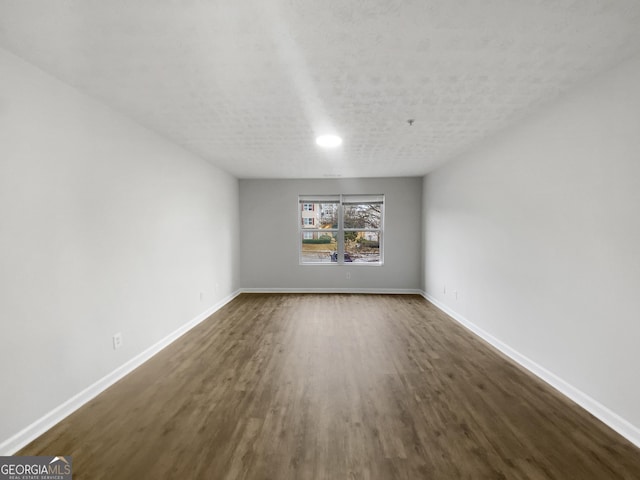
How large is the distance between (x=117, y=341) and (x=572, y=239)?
391cm

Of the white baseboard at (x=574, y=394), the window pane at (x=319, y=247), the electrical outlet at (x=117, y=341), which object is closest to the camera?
the white baseboard at (x=574, y=394)

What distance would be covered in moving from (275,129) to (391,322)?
2986 mm

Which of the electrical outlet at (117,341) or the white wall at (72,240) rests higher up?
the white wall at (72,240)

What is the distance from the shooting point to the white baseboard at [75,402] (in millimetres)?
1587

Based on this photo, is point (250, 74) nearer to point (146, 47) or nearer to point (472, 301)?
point (146, 47)

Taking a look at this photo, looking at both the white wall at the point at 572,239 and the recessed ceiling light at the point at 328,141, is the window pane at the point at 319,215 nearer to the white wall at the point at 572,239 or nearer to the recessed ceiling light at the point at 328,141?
the recessed ceiling light at the point at 328,141

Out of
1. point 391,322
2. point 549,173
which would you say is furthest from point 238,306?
point 549,173

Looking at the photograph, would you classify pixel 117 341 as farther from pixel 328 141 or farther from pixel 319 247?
pixel 319 247

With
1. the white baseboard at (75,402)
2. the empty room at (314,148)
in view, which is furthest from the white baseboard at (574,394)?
the white baseboard at (75,402)

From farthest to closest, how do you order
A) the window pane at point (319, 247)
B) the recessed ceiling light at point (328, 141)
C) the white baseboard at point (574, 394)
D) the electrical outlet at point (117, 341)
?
the window pane at point (319, 247), the recessed ceiling light at point (328, 141), the electrical outlet at point (117, 341), the white baseboard at point (574, 394)

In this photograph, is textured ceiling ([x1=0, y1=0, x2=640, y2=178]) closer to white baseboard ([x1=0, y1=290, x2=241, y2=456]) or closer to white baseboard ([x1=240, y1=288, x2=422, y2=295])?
white baseboard ([x1=0, y1=290, x2=241, y2=456])

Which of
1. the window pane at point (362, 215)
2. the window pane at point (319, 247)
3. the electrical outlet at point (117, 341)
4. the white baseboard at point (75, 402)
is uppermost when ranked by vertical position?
the window pane at point (362, 215)

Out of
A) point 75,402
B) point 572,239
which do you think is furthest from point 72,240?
point 572,239

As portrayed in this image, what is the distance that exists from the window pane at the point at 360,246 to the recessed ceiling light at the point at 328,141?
105 inches
